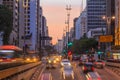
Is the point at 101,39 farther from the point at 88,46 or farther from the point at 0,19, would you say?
the point at 88,46

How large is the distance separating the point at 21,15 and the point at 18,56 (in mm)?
119825

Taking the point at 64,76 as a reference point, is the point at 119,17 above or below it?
above

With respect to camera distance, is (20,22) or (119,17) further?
(20,22)

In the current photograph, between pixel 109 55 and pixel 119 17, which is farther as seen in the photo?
pixel 119 17


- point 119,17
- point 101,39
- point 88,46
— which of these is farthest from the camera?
point 88,46

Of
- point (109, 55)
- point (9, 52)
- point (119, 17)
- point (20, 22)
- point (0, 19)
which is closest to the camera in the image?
point (9, 52)

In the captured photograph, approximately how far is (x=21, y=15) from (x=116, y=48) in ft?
212

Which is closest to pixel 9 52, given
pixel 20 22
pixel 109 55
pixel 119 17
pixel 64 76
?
pixel 64 76

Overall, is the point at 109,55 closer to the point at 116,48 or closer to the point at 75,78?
the point at 116,48

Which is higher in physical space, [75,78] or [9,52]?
[9,52]

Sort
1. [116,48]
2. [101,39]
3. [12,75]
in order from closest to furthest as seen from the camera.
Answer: [12,75]
[101,39]
[116,48]

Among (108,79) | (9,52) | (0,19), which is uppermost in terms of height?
(0,19)

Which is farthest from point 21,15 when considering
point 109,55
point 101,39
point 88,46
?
point 101,39

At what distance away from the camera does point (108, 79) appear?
51.7 metres
